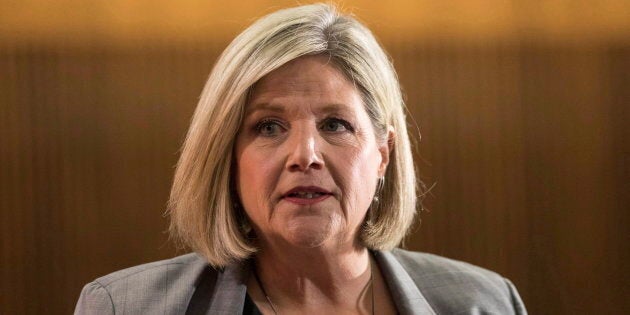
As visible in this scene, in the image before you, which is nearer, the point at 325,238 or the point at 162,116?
the point at 325,238

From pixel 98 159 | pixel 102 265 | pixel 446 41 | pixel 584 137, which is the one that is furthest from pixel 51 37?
pixel 584 137

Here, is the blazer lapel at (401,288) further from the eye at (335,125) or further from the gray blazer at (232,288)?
the eye at (335,125)

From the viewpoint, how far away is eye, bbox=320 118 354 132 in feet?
4.70

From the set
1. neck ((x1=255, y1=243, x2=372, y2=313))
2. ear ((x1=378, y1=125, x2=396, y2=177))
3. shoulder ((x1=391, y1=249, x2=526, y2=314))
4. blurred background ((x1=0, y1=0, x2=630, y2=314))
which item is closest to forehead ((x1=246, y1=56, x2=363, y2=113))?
ear ((x1=378, y1=125, x2=396, y2=177))

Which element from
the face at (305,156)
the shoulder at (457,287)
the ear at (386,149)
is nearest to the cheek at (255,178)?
the face at (305,156)

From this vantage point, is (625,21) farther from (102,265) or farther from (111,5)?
(102,265)

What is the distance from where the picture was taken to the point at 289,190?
137 centimetres

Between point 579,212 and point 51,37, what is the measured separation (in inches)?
56.7

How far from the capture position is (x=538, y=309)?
2.23m

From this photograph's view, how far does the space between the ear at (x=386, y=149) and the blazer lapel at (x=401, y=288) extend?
0.53ft

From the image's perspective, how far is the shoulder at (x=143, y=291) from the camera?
142 cm

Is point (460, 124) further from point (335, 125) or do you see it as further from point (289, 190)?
point (289, 190)

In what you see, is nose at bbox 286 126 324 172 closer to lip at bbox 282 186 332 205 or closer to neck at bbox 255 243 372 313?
lip at bbox 282 186 332 205

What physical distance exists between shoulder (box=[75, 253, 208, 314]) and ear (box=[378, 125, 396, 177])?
370 mm
